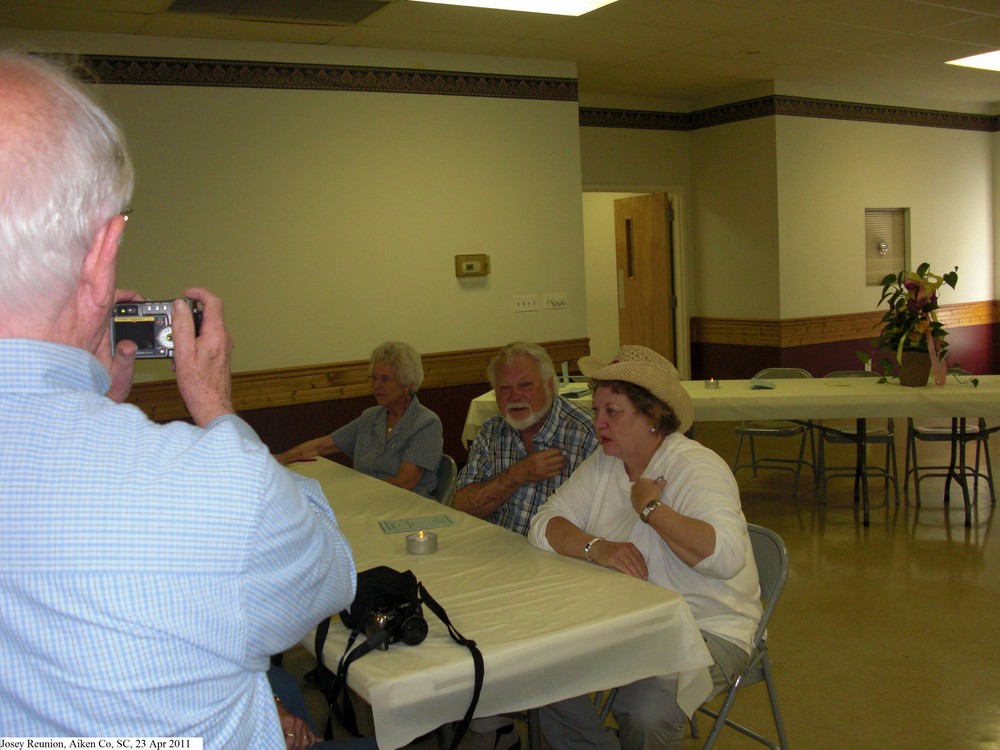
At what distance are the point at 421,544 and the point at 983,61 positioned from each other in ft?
25.5

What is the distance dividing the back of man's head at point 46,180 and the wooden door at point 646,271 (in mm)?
8460

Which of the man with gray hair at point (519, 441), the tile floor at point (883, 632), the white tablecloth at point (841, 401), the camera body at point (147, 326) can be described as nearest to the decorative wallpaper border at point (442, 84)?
the man with gray hair at point (519, 441)

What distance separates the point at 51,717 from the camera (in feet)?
2.63

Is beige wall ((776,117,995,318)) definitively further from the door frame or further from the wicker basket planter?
the wicker basket planter

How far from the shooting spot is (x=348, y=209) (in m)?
6.16

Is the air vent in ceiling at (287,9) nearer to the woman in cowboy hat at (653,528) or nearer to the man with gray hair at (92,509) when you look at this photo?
the woman in cowboy hat at (653,528)

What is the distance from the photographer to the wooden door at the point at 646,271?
362 inches

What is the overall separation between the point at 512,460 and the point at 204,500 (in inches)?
94.9

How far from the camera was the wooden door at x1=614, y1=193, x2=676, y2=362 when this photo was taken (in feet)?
30.1

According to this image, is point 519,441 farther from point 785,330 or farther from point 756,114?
point 756,114

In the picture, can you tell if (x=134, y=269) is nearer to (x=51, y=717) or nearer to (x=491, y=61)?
(x=491, y=61)

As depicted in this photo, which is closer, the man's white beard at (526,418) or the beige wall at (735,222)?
the man's white beard at (526,418)

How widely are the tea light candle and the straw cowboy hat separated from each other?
673 mm

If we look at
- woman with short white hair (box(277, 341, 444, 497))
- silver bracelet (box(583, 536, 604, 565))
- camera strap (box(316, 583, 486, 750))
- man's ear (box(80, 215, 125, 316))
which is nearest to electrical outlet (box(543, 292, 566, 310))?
woman with short white hair (box(277, 341, 444, 497))
